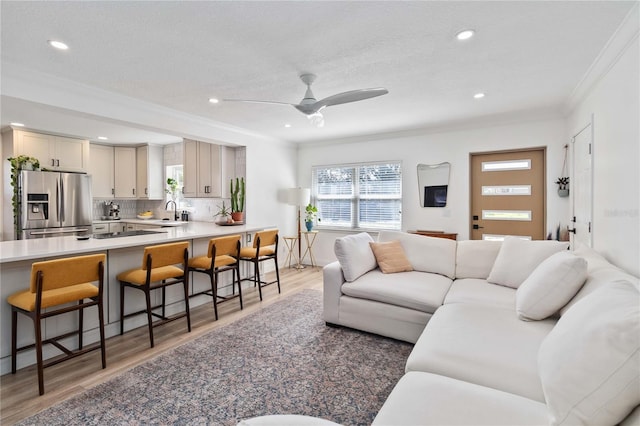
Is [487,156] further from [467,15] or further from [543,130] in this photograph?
[467,15]

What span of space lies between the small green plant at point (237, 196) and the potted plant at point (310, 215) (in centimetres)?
130

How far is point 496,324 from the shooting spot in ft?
6.42

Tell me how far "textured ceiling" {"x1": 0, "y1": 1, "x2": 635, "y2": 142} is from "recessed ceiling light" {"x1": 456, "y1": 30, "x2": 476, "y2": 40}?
52 millimetres

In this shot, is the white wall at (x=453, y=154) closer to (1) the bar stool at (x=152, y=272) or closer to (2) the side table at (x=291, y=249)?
(2) the side table at (x=291, y=249)

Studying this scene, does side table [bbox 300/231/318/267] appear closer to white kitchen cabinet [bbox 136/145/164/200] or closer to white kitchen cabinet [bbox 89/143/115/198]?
white kitchen cabinet [bbox 136/145/164/200]

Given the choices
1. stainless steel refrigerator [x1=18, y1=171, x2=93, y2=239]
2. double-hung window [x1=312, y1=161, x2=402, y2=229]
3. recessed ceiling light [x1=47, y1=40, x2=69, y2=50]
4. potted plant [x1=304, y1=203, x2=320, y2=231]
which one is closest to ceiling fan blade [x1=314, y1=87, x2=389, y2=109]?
recessed ceiling light [x1=47, y1=40, x2=69, y2=50]

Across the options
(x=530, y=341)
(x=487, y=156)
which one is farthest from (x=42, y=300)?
(x=487, y=156)

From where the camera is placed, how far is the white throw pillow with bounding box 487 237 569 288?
2.66 meters

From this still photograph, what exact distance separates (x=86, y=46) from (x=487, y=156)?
16.0ft

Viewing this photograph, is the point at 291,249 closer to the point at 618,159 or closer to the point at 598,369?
the point at 618,159

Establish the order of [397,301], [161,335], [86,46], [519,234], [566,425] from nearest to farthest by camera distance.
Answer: [566,425] < [86,46] < [397,301] < [161,335] < [519,234]

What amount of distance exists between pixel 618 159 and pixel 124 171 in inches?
305

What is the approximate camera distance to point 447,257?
3332 millimetres

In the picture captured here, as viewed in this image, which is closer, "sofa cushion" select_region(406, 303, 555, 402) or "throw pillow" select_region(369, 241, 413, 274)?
"sofa cushion" select_region(406, 303, 555, 402)
